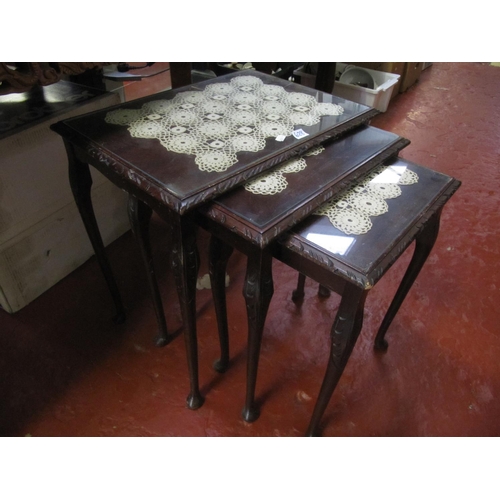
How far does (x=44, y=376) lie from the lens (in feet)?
3.82

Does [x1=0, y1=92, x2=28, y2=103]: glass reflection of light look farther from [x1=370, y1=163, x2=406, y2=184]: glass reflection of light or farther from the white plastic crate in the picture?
the white plastic crate

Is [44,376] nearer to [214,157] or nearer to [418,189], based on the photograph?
[214,157]

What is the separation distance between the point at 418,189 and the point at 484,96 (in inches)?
118

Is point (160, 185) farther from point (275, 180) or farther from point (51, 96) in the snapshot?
point (51, 96)

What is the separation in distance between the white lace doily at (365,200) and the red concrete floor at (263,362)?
0.62 meters

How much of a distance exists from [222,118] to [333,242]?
466mm

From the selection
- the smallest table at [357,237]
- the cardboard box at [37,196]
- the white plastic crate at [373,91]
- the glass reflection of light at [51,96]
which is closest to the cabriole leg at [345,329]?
the smallest table at [357,237]

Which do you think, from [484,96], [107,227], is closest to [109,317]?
[107,227]

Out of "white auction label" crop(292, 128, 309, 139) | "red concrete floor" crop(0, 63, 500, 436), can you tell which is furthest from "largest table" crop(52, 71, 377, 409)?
"red concrete floor" crop(0, 63, 500, 436)

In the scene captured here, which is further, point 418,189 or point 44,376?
point 44,376

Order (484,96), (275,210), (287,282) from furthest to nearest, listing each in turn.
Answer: (484,96) < (287,282) < (275,210)

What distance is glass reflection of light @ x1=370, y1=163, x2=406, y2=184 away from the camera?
91cm

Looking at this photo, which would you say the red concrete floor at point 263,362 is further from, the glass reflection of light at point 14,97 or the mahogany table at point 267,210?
the glass reflection of light at point 14,97

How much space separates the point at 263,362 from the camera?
4.05 feet
